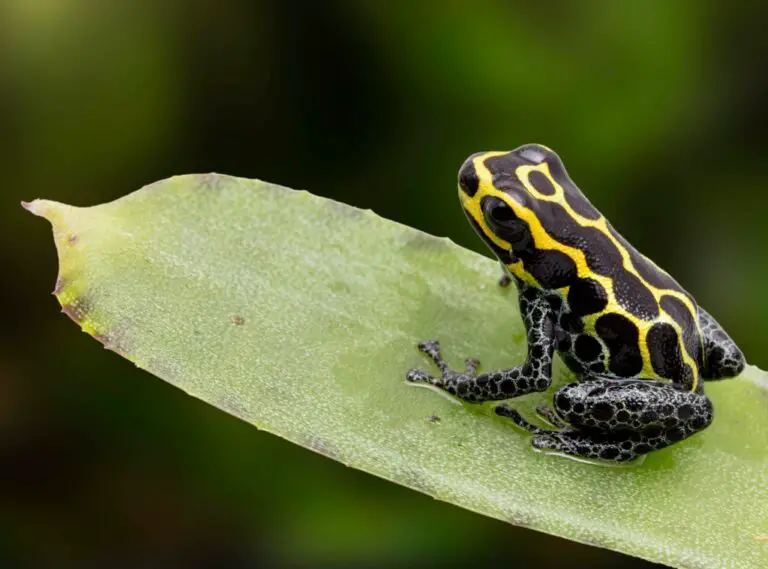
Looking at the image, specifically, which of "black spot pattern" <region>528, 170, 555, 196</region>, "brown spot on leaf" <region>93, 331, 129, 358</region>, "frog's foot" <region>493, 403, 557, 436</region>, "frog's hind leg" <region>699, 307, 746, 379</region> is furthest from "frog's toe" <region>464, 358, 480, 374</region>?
"brown spot on leaf" <region>93, 331, 129, 358</region>

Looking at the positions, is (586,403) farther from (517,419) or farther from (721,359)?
(721,359)

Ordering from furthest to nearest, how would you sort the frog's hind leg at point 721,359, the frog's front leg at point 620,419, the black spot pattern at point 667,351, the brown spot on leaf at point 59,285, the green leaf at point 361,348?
1. the frog's hind leg at point 721,359
2. the black spot pattern at point 667,351
3. the frog's front leg at point 620,419
4. the brown spot on leaf at point 59,285
5. the green leaf at point 361,348

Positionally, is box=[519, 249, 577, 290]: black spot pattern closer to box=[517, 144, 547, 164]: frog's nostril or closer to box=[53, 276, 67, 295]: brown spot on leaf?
box=[517, 144, 547, 164]: frog's nostril

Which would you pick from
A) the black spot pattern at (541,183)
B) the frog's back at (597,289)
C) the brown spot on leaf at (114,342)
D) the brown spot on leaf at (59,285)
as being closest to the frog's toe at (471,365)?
the frog's back at (597,289)

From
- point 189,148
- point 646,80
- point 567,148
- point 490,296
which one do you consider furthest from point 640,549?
point 189,148

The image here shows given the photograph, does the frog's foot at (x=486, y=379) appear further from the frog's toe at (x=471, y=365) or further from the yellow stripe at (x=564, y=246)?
the yellow stripe at (x=564, y=246)
